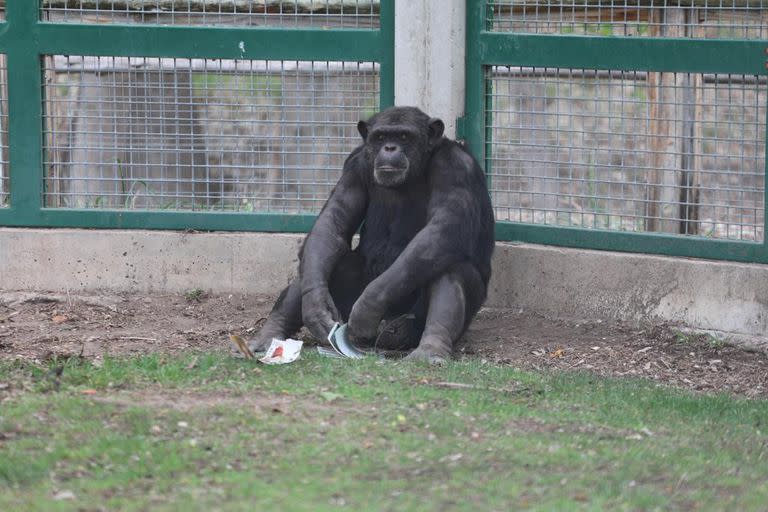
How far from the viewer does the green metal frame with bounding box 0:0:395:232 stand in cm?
888

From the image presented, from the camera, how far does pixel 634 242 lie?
8367mm

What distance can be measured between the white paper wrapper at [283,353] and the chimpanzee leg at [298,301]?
0.65m

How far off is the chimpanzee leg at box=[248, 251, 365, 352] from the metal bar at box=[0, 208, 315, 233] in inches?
43.3

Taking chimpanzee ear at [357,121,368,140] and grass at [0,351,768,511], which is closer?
grass at [0,351,768,511]

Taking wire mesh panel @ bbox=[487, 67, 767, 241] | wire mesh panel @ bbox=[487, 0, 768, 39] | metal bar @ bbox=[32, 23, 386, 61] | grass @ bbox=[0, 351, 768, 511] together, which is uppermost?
wire mesh panel @ bbox=[487, 0, 768, 39]

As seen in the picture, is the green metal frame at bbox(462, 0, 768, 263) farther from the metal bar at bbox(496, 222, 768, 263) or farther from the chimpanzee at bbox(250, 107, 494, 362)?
the chimpanzee at bbox(250, 107, 494, 362)

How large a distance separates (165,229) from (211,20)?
5.83ft

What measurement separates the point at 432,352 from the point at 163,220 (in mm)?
2836

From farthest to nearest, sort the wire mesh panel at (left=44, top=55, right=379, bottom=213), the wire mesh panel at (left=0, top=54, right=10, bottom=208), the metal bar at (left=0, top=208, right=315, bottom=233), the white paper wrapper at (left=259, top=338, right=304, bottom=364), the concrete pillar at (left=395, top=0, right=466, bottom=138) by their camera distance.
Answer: the wire mesh panel at (left=0, top=54, right=10, bottom=208) → the metal bar at (left=0, top=208, right=315, bottom=233) → the wire mesh panel at (left=44, top=55, right=379, bottom=213) → the concrete pillar at (left=395, top=0, right=466, bottom=138) → the white paper wrapper at (left=259, top=338, right=304, bottom=364)

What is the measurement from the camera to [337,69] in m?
9.22

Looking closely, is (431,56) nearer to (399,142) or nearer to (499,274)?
(399,142)

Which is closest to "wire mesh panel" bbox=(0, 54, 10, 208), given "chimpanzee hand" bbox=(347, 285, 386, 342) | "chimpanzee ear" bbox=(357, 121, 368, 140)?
"chimpanzee ear" bbox=(357, 121, 368, 140)

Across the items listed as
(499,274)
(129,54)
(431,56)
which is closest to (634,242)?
(499,274)

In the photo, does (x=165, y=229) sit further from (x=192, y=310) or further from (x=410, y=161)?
(x=410, y=161)
